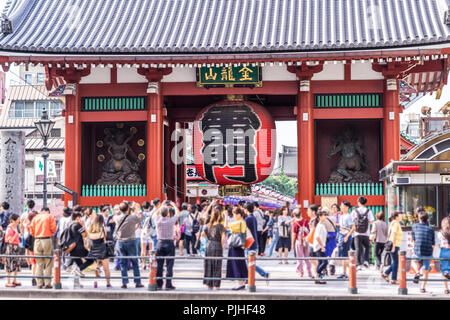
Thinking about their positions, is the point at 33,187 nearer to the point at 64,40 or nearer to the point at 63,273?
the point at 64,40

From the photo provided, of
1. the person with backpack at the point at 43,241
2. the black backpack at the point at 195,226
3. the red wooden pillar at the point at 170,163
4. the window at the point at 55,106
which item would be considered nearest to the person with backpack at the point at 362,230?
the black backpack at the point at 195,226

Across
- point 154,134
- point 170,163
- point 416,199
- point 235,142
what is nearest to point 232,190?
point 235,142

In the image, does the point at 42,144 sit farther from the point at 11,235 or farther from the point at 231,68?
the point at 11,235

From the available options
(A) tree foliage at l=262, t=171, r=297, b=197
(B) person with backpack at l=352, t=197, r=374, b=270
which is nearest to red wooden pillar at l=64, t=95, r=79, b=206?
(B) person with backpack at l=352, t=197, r=374, b=270

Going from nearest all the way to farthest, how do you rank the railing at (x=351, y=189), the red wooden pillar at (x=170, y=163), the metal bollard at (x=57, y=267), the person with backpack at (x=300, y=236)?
the metal bollard at (x=57, y=267)
the person with backpack at (x=300, y=236)
the railing at (x=351, y=189)
the red wooden pillar at (x=170, y=163)

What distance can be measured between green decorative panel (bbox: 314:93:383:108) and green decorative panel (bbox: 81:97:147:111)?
6.05 meters

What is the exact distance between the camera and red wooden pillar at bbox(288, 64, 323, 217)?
23594mm

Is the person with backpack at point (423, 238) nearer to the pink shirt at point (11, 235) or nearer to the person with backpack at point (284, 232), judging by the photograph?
the person with backpack at point (284, 232)

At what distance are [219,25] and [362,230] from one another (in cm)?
1099

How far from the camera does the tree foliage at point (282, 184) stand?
10069 centimetres

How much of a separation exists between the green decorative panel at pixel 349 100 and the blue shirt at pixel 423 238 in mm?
9474

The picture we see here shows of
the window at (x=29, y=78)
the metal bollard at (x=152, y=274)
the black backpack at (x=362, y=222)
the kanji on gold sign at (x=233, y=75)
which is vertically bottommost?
the metal bollard at (x=152, y=274)

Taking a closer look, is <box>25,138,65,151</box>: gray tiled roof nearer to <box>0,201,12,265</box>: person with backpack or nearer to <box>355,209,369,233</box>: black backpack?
<box>0,201,12,265</box>: person with backpack
